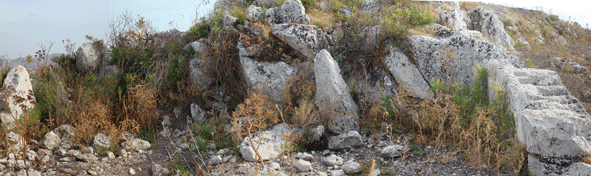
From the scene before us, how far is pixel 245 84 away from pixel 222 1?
4125mm

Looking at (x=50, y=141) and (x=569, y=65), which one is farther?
(x=569, y=65)

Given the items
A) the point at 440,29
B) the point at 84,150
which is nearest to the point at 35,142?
the point at 84,150

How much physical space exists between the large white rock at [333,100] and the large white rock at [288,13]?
208cm

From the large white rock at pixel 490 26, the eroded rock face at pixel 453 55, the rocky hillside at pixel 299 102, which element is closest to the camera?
the rocky hillside at pixel 299 102

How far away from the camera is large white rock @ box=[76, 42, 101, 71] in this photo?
26.6 feet

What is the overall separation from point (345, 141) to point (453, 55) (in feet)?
11.2

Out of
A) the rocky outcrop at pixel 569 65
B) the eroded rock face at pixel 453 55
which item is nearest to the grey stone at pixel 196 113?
the eroded rock face at pixel 453 55

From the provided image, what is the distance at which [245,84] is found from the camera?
7.92 metres

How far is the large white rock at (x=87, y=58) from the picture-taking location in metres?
8.12

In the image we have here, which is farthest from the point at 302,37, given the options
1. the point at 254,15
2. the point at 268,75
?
the point at 254,15

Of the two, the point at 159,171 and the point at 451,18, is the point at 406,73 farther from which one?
the point at 159,171

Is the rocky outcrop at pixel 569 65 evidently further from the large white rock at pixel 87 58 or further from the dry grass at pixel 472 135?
the large white rock at pixel 87 58

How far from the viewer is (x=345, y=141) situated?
18.6 feet

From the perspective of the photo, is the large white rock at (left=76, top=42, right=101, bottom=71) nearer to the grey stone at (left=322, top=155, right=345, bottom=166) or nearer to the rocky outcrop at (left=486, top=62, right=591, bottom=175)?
the grey stone at (left=322, top=155, right=345, bottom=166)
